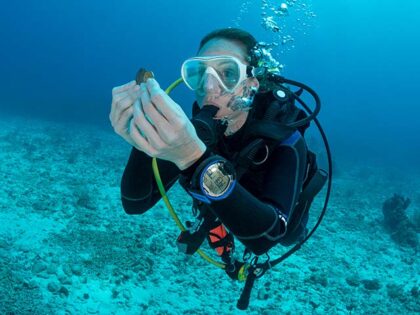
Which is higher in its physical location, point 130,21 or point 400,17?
point 400,17

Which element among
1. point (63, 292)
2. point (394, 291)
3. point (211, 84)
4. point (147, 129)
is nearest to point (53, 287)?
point (63, 292)

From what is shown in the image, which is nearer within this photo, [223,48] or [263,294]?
[223,48]

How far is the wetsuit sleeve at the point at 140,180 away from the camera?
2904mm

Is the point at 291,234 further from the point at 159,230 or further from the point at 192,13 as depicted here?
the point at 192,13

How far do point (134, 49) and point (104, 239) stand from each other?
164 metres

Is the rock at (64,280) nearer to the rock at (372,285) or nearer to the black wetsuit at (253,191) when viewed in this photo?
the black wetsuit at (253,191)

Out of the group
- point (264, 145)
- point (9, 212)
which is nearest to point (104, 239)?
point (9, 212)

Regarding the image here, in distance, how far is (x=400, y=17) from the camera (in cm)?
15425

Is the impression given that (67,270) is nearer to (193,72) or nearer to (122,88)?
(193,72)

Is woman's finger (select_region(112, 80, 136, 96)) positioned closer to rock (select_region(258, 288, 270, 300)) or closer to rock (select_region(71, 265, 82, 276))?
rock (select_region(71, 265, 82, 276))

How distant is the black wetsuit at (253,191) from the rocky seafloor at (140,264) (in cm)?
304

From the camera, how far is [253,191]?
3174mm

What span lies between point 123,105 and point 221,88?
123 centimetres

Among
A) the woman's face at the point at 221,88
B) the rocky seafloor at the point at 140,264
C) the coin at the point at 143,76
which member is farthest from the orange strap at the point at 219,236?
the coin at the point at 143,76
